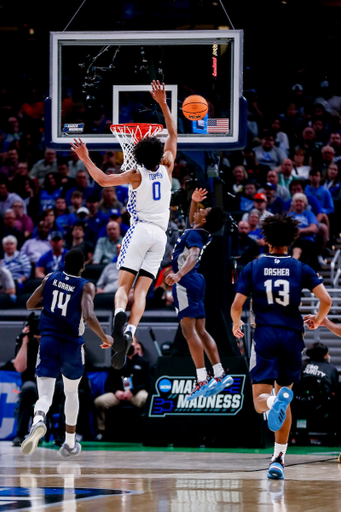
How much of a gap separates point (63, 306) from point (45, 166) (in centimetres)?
952

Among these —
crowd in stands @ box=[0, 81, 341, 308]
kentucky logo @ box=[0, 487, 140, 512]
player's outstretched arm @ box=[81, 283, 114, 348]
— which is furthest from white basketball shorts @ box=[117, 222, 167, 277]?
crowd in stands @ box=[0, 81, 341, 308]

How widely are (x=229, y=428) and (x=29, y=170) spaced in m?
8.70

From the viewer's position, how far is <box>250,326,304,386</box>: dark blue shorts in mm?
6770

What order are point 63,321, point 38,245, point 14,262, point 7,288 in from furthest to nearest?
point 38,245
point 14,262
point 7,288
point 63,321

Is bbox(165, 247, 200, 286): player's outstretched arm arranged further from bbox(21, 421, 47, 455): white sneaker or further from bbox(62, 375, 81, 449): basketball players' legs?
bbox(21, 421, 47, 455): white sneaker

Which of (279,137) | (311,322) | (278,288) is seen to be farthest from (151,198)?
(279,137)

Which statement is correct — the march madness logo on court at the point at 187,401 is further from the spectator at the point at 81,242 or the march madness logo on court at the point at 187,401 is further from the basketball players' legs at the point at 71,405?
the spectator at the point at 81,242

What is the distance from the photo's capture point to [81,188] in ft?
53.5

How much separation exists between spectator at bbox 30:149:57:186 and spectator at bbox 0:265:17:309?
3.82 m

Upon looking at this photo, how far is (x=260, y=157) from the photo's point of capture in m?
16.9

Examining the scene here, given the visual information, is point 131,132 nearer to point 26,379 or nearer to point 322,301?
point 322,301

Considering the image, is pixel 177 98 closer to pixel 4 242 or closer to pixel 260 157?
pixel 4 242

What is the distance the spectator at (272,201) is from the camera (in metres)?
14.8

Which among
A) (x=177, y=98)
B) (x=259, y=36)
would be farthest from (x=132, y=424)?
(x=259, y=36)
